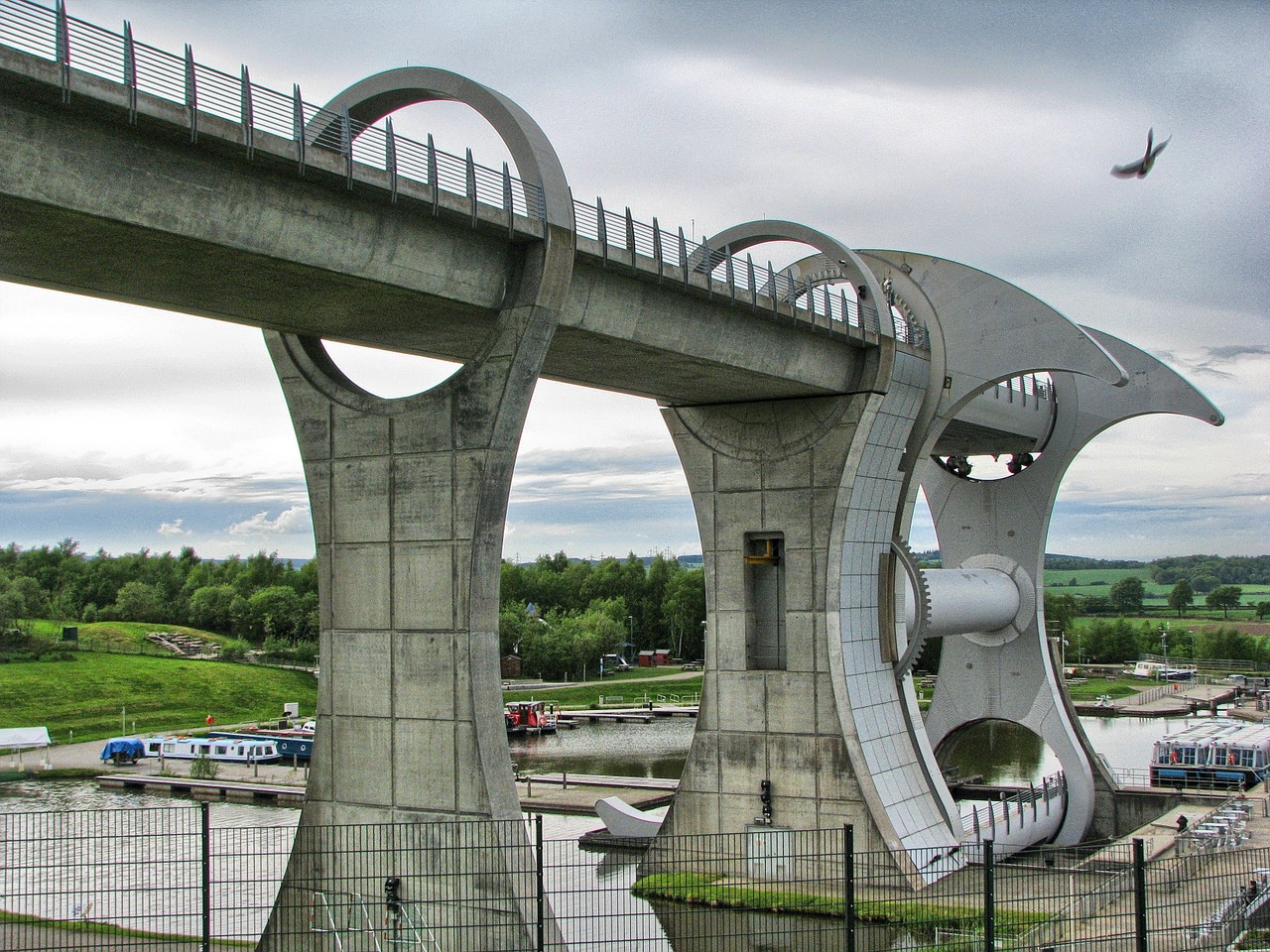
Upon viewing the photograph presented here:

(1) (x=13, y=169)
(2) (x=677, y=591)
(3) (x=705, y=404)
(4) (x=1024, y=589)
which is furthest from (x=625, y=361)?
(2) (x=677, y=591)

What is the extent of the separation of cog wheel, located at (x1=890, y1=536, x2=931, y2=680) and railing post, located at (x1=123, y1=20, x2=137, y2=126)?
831 inches

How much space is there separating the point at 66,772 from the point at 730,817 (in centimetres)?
3368

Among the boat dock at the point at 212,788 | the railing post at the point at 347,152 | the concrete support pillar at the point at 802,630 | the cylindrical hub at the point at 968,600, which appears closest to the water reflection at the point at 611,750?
the boat dock at the point at 212,788

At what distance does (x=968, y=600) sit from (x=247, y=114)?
84.5 ft

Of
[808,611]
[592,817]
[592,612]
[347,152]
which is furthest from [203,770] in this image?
[592,612]

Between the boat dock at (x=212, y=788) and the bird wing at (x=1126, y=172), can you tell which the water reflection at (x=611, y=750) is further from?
the bird wing at (x=1126, y=172)

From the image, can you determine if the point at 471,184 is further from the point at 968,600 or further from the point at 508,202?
the point at 968,600

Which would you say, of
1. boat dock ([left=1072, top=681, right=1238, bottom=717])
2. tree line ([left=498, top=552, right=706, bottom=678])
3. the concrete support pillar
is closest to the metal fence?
the concrete support pillar

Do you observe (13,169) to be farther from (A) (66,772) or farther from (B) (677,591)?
(B) (677,591)

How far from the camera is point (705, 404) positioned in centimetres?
3194

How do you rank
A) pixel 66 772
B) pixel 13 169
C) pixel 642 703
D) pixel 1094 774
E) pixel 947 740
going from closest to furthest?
pixel 13 169
pixel 1094 774
pixel 947 740
pixel 66 772
pixel 642 703

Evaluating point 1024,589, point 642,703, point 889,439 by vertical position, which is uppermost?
point 889,439

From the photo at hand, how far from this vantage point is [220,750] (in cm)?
5659

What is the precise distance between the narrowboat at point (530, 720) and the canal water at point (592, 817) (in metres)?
1.00
